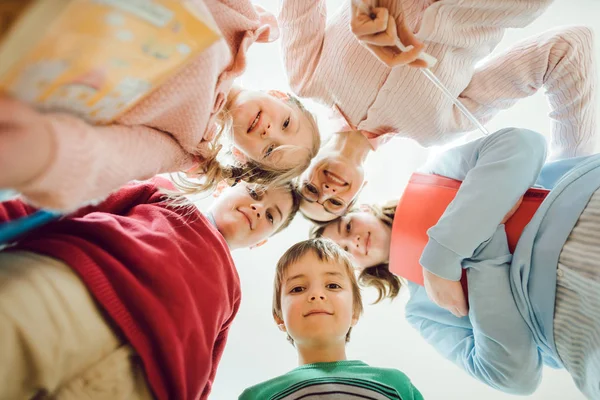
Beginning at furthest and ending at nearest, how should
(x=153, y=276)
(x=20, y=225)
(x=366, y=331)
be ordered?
(x=366, y=331) → (x=153, y=276) → (x=20, y=225)

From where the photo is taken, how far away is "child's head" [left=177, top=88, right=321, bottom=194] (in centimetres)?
83

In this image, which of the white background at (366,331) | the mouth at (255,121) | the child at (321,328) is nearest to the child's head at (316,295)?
the child at (321,328)

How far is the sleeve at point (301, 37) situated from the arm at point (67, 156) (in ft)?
1.72

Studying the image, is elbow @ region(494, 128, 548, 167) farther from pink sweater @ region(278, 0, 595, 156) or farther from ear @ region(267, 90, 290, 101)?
ear @ region(267, 90, 290, 101)

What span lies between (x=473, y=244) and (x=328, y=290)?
0.32 meters

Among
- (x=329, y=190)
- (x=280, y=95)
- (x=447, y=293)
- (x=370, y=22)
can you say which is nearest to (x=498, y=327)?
(x=447, y=293)

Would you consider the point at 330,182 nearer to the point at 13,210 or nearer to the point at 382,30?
the point at 382,30

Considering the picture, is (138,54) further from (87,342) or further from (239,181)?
(239,181)

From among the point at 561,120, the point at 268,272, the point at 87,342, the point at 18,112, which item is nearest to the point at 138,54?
the point at 18,112

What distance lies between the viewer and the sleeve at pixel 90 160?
1.25 ft

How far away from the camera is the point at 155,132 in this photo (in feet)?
1.78

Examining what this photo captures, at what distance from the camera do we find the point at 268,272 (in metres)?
1.43

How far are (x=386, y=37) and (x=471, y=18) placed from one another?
32 cm

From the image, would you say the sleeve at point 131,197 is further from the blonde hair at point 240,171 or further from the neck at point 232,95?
the neck at point 232,95
